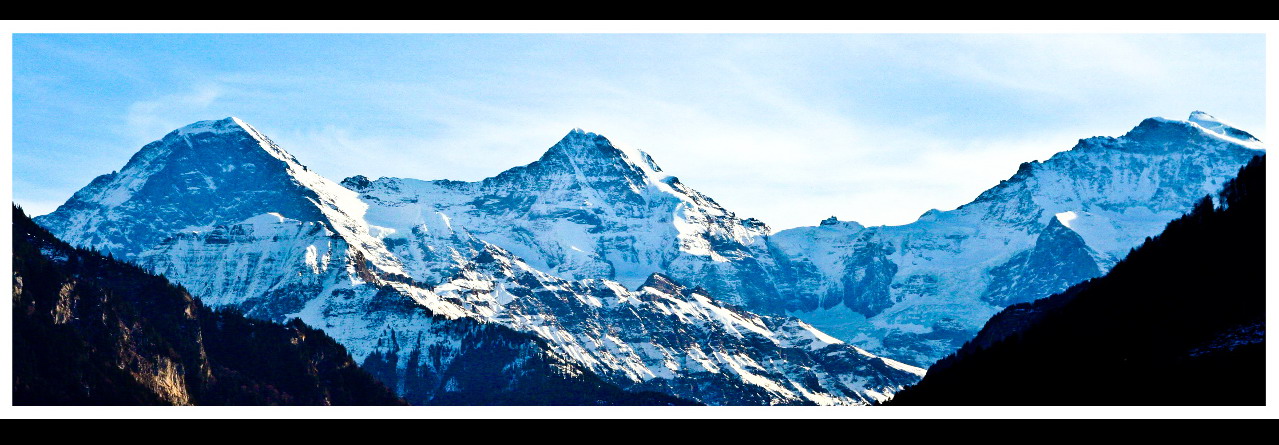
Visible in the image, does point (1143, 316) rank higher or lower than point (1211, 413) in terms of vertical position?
higher
